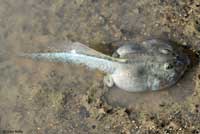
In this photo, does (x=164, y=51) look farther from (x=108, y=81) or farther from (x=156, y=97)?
(x=108, y=81)

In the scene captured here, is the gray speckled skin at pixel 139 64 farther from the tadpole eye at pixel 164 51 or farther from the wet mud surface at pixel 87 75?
the wet mud surface at pixel 87 75

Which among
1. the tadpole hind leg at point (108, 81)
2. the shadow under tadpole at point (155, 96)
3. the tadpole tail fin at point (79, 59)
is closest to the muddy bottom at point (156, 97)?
the shadow under tadpole at point (155, 96)

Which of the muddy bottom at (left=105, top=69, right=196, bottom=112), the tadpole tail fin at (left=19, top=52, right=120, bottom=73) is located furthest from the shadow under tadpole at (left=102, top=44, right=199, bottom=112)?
the tadpole tail fin at (left=19, top=52, right=120, bottom=73)

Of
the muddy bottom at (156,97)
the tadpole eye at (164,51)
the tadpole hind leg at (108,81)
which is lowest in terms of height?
the muddy bottom at (156,97)

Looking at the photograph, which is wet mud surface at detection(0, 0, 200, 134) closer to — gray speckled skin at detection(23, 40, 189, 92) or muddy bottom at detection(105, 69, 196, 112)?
muddy bottom at detection(105, 69, 196, 112)

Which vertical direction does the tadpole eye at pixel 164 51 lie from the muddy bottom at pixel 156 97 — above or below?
above

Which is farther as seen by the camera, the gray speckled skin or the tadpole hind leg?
the tadpole hind leg
